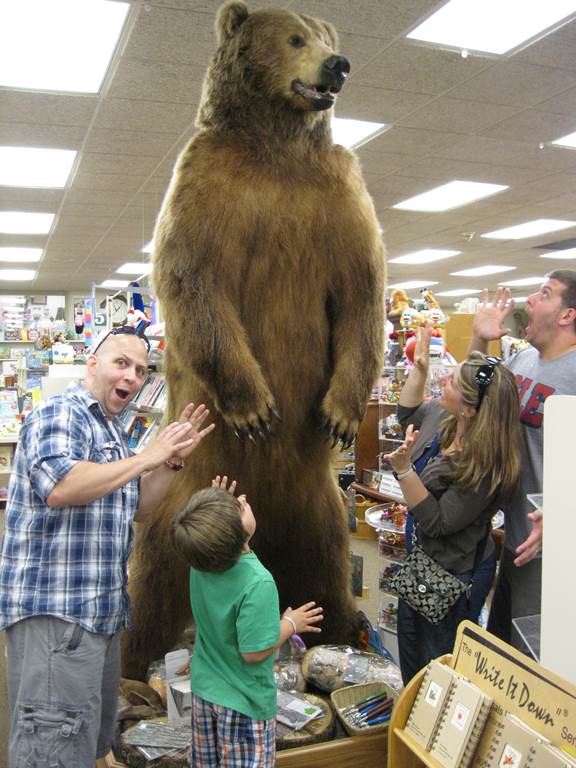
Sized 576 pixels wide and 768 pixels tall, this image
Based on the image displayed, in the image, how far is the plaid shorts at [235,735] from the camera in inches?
71.1

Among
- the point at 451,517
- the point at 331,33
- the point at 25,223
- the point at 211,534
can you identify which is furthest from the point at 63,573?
the point at 25,223

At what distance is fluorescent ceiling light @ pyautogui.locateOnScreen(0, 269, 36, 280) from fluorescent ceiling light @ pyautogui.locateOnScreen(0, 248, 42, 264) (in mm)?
1100

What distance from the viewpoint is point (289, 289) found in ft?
6.66

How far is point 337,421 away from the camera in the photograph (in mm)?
2068

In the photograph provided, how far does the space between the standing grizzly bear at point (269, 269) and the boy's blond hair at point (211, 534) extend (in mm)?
265

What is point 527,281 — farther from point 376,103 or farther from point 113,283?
point 376,103

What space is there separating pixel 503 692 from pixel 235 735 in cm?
70

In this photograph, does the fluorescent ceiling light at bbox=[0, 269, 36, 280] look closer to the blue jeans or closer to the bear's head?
the bear's head

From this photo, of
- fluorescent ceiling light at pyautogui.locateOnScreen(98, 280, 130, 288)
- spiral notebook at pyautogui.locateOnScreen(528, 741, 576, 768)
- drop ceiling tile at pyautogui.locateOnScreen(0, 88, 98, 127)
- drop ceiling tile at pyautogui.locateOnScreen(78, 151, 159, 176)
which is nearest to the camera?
spiral notebook at pyautogui.locateOnScreen(528, 741, 576, 768)

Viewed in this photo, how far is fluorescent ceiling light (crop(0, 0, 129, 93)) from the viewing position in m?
3.65

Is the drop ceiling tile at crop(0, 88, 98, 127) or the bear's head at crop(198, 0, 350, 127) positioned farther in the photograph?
the drop ceiling tile at crop(0, 88, 98, 127)

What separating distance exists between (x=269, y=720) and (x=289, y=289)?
1174mm

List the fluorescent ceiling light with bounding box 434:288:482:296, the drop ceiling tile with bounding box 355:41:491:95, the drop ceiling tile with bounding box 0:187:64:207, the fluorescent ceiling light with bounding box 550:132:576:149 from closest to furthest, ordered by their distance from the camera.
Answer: the drop ceiling tile with bounding box 355:41:491:95 < the fluorescent ceiling light with bounding box 550:132:576:149 < the drop ceiling tile with bounding box 0:187:64:207 < the fluorescent ceiling light with bounding box 434:288:482:296

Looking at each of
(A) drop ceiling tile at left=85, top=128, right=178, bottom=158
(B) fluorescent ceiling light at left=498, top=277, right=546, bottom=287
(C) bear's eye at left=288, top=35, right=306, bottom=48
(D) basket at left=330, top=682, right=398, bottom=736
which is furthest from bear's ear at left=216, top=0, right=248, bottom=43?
(B) fluorescent ceiling light at left=498, top=277, right=546, bottom=287
